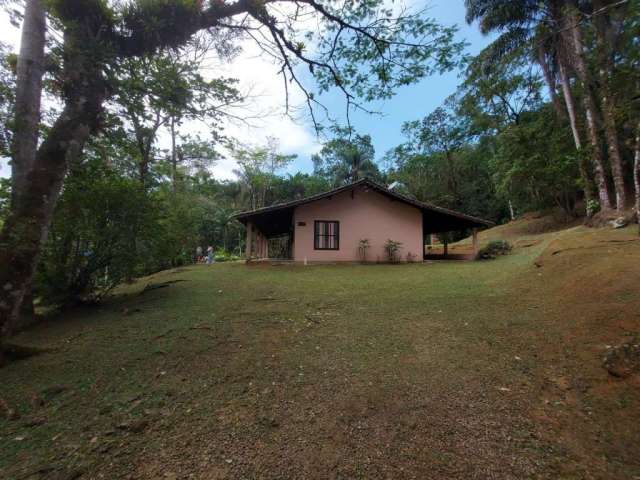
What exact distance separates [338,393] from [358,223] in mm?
10963

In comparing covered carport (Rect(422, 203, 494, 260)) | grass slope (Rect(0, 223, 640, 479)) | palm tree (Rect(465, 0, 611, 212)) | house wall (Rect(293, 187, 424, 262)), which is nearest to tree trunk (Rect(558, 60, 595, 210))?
palm tree (Rect(465, 0, 611, 212))

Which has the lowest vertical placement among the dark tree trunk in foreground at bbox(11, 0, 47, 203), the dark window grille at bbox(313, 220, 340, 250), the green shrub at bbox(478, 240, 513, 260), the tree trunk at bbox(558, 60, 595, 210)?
the green shrub at bbox(478, 240, 513, 260)

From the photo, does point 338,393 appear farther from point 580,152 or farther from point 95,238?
point 580,152

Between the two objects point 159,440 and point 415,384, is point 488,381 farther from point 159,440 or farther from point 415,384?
point 159,440

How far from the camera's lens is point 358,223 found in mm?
13352

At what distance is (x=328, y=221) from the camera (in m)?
13.2

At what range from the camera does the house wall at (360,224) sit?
13039 millimetres

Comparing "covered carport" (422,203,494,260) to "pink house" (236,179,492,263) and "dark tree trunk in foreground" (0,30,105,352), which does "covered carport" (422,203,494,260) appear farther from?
"dark tree trunk in foreground" (0,30,105,352)

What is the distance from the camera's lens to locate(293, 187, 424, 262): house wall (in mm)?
13039

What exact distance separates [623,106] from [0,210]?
10.0 meters

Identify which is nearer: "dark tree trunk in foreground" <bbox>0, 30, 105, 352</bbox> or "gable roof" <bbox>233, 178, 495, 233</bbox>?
"dark tree trunk in foreground" <bbox>0, 30, 105, 352</bbox>

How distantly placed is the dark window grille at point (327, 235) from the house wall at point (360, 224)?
17 cm

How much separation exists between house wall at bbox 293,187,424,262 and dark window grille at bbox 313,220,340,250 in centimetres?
17

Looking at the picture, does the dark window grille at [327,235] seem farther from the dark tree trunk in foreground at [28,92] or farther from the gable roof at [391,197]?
the dark tree trunk in foreground at [28,92]
